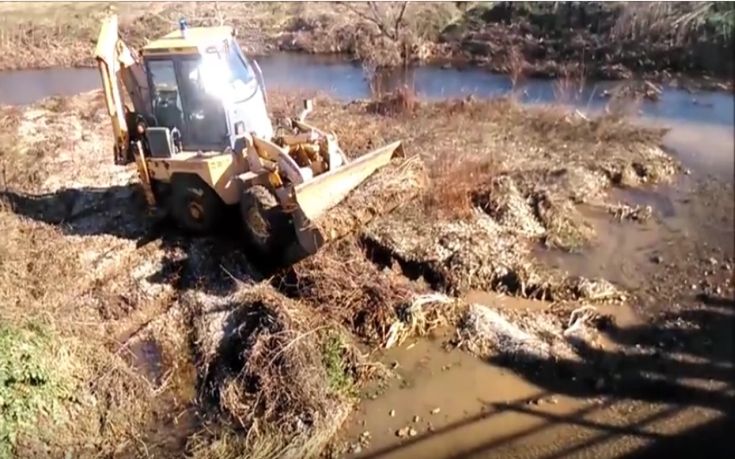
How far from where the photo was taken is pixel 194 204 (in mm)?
6891

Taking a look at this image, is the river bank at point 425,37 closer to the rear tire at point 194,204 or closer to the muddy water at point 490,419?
the rear tire at point 194,204

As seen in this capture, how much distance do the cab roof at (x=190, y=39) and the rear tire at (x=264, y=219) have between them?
1.32 metres

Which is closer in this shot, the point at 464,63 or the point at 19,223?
the point at 19,223

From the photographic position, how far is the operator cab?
6.22 metres

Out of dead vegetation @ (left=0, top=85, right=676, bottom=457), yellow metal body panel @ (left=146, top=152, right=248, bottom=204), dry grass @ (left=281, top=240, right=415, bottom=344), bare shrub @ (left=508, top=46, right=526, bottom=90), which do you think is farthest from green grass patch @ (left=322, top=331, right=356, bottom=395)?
bare shrub @ (left=508, top=46, right=526, bottom=90)

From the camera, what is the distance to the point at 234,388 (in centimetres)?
525

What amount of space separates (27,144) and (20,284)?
277 cm

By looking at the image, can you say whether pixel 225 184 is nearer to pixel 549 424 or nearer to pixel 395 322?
pixel 395 322

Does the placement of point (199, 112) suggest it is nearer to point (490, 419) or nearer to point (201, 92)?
point (201, 92)

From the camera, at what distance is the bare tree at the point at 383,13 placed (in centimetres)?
771

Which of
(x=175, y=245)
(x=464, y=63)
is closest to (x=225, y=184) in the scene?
(x=175, y=245)

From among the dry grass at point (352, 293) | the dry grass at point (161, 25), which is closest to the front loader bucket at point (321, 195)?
the dry grass at point (352, 293)

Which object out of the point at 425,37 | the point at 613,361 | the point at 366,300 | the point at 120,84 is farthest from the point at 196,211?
the point at 425,37

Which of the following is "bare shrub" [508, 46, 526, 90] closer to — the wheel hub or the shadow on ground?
the shadow on ground
